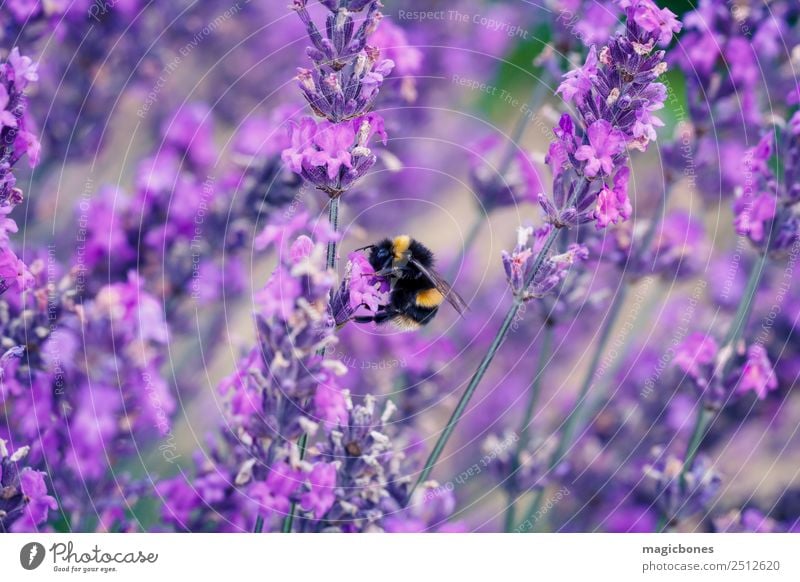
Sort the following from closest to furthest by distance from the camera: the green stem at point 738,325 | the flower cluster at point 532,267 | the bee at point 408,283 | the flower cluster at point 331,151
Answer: the flower cluster at point 331,151 → the flower cluster at point 532,267 → the bee at point 408,283 → the green stem at point 738,325

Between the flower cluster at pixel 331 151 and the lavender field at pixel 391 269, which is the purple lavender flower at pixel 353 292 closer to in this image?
the lavender field at pixel 391 269

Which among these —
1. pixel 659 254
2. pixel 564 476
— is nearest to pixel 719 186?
pixel 659 254

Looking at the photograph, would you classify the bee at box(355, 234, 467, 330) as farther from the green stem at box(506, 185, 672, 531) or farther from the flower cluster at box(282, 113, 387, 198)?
the green stem at box(506, 185, 672, 531)

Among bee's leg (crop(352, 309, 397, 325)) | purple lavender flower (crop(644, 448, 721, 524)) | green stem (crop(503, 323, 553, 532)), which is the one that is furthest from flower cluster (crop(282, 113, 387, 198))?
purple lavender flower (crop(644, 448, 721, 524))

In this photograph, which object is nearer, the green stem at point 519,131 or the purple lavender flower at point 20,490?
the purple lavender flower at point 20,490

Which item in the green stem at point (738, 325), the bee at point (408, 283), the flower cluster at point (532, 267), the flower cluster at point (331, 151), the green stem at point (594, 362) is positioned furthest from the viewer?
the green stem at point (594, 362)

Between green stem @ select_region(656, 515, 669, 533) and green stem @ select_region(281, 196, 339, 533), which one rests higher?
green stem @ select_region(281, 196, 339, 533)
